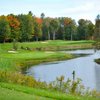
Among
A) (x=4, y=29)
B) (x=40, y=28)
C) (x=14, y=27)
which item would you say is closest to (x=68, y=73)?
(x=4, y=29)

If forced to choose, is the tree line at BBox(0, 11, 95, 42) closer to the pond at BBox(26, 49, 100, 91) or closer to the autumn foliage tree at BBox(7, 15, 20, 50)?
the autumn foliage tree at BBox(7, 15, 20, 50)

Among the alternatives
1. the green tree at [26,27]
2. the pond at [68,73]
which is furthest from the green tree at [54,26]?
the pond at [68,73]

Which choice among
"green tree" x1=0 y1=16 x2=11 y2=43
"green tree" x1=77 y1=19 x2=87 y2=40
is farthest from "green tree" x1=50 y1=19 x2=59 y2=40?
"green tree" x1=0 y1=16 x2=11 y2=43

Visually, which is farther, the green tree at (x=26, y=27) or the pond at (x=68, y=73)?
the green tree at (x=26, y=27)

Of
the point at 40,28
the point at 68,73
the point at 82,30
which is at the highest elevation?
the point at 40,28

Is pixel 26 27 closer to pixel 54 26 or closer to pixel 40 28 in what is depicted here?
pixel 40 28

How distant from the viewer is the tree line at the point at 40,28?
126 m

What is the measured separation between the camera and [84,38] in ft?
557

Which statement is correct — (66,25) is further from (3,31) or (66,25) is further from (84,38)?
(3,31)

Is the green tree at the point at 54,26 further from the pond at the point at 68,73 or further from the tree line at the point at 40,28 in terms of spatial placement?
the pond at the point at 68,73

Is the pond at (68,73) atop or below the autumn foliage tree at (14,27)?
below

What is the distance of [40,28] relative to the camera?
152250 millimetres

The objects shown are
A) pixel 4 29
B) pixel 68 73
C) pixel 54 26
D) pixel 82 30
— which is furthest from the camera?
pixel 82 30

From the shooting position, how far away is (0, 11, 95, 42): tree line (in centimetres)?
12638
